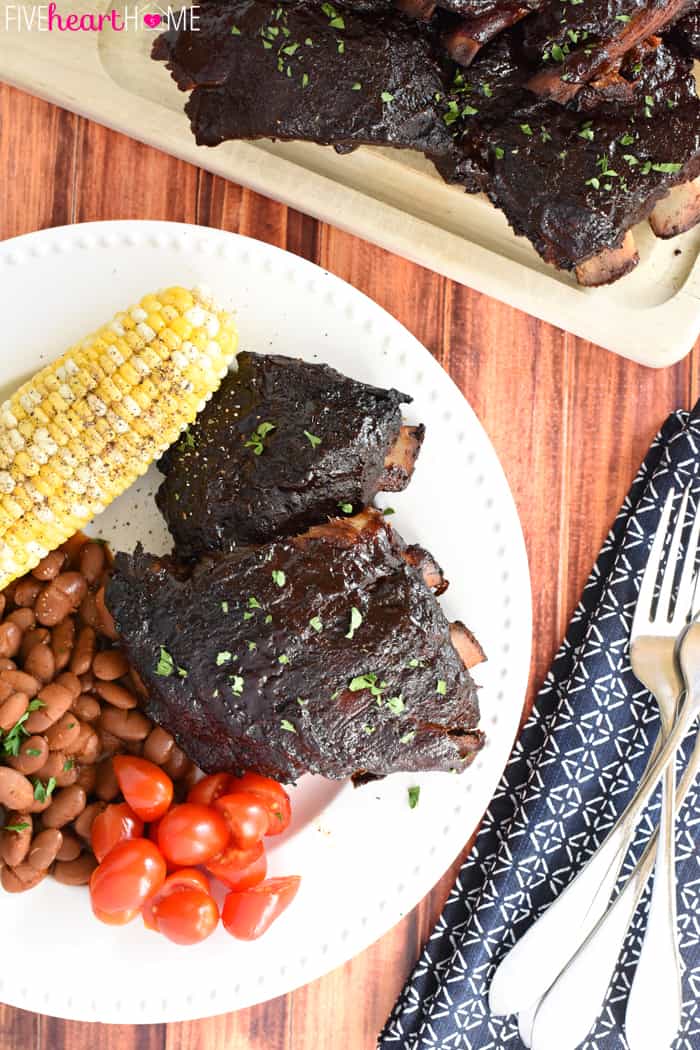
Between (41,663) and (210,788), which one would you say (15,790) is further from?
(210,788)

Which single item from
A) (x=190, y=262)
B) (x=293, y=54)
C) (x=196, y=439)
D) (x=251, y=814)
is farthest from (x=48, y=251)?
(x=251, y=814)

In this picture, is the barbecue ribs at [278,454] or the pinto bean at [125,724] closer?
the barbecue ribs at [278,454]

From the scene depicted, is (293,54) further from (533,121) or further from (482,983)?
(482,983)

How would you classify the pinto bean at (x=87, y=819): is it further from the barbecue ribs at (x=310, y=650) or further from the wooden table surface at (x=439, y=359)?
the wooden table surface at (x=439, y=359)

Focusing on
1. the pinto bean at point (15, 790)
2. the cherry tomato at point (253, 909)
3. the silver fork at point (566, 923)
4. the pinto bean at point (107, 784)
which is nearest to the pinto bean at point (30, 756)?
the pinto bean at point (15, 790)

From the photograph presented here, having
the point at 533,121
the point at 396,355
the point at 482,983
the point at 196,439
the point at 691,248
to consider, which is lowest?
the point at 482,983

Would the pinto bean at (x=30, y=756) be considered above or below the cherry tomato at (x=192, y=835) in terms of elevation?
above
